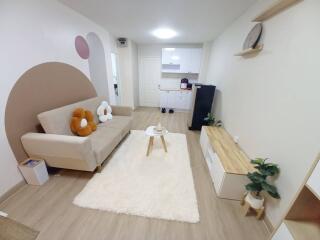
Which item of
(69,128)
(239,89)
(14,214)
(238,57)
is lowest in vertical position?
(14,214)

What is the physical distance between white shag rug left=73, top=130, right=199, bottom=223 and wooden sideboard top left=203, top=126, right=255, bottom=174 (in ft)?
1.78

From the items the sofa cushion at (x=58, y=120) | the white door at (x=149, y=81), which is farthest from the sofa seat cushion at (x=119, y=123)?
the white door at (x=149, y=81)

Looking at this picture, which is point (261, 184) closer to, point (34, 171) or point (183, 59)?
point (34, 171)

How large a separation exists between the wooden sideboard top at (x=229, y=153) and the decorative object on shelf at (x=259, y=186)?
222mm

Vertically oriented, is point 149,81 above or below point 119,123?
above

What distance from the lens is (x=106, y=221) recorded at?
1405 mm

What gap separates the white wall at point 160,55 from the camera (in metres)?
4.98

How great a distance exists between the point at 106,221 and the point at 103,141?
3.50ft

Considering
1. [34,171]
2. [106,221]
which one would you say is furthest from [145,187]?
[34,171]

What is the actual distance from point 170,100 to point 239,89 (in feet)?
10.2

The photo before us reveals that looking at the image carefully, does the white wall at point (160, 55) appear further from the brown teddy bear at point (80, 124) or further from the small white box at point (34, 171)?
the small white box at point (34, 171)

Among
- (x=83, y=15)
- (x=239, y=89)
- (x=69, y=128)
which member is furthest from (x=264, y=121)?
(x=83, y=15)

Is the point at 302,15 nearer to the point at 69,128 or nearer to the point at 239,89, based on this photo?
the point at 239,89

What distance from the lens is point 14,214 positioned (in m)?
1.44
